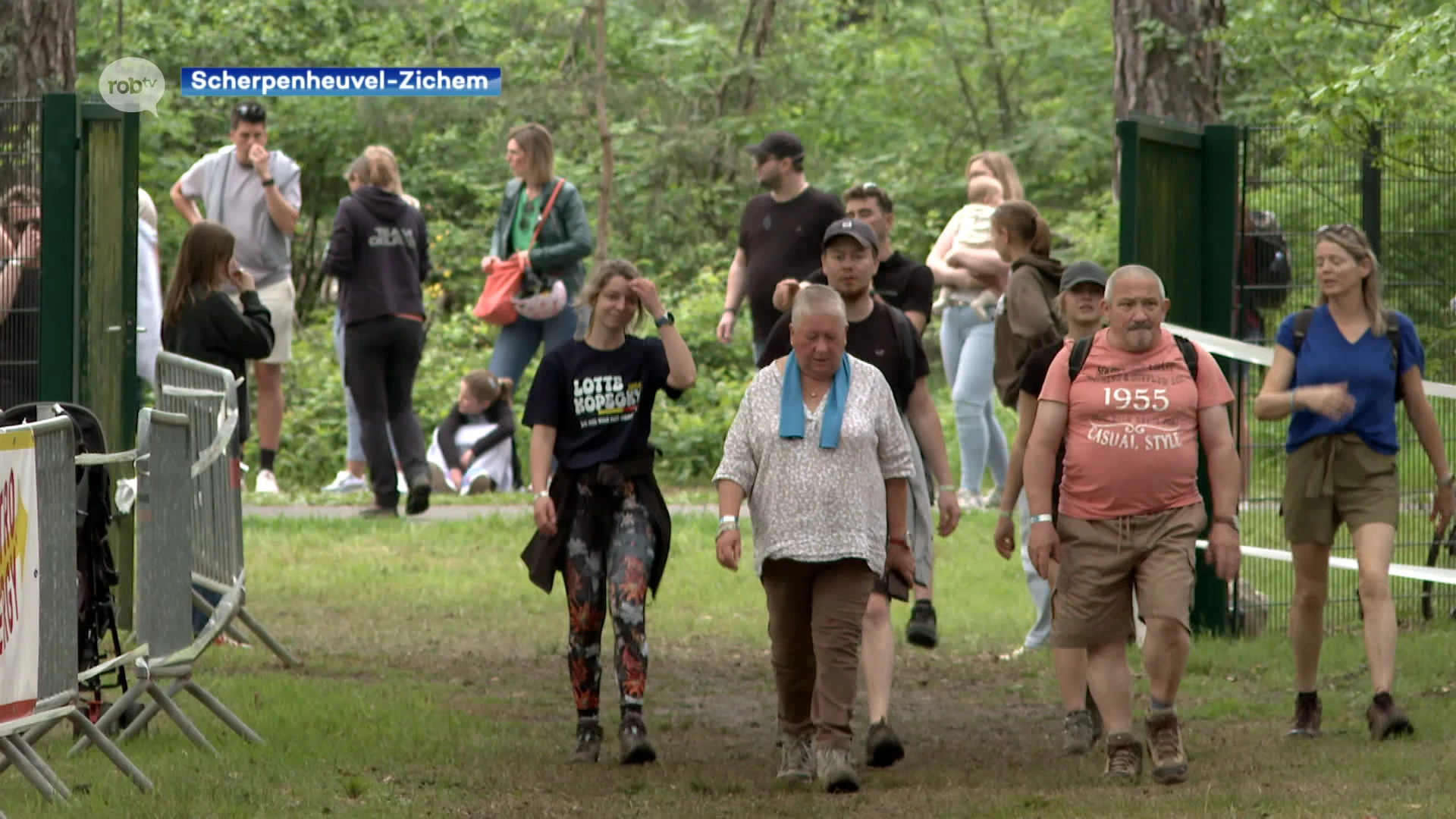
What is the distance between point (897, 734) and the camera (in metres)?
8.36

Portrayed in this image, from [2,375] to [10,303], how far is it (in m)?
0.31

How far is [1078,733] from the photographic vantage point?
25.5 feet

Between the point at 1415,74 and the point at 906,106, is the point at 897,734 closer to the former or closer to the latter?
the point at 1415,74

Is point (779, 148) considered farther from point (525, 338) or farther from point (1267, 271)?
point (525, 338)

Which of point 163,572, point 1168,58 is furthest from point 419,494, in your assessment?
point 163,572

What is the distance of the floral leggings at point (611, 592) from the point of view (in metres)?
7.68

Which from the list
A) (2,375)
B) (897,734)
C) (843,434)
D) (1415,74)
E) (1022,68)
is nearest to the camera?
(843,434)

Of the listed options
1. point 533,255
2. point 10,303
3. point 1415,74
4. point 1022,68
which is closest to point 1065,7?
point 1022,68

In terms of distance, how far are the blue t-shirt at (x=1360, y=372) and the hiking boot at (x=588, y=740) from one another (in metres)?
2.81

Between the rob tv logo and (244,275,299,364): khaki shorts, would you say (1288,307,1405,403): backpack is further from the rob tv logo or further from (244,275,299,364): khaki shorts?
(244,275,299,364): khaki shorts

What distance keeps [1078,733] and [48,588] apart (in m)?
3.53

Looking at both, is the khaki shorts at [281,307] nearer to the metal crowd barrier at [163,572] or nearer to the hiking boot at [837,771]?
the metal crowd barrier at [163,572]

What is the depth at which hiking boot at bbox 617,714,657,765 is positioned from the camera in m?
7.59

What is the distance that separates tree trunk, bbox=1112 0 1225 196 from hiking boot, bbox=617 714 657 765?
7670mm
